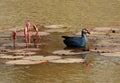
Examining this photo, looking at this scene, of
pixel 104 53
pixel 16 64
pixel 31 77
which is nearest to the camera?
pixel 31 77

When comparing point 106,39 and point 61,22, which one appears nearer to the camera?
point 106,39

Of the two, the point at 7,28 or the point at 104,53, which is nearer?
the point at 104,53

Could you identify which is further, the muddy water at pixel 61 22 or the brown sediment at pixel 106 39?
the brown sediment at pixel 106 39

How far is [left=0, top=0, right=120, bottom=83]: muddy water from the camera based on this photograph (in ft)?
45.4

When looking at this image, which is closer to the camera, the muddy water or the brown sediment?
the muddy water

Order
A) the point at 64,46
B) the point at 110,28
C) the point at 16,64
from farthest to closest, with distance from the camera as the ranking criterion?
the point at 110,28 → the point at 64,46 → the point at 16,64

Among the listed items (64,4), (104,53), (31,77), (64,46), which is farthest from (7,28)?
(64,4)

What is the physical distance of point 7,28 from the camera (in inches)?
895

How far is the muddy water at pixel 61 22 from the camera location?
45.4 feet

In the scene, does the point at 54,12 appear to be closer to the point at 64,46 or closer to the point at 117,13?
the point at 117,13

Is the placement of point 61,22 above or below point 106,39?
above

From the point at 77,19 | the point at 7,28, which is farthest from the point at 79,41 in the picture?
the point at 77,19

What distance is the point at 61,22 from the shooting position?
24594mm

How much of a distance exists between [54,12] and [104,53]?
12.6 m
